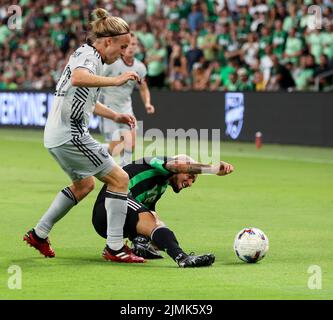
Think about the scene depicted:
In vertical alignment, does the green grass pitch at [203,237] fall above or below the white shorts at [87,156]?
below

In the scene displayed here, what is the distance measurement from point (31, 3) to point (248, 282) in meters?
28.1

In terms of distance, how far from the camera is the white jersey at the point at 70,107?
9.52m

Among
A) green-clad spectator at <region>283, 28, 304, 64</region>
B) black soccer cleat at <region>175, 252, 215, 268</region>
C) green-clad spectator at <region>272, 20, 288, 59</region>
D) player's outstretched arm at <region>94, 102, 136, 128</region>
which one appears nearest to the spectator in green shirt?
green-clad spectator at <region>272, 20, 288, 59</region>

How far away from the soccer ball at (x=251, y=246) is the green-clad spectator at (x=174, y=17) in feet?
66.1

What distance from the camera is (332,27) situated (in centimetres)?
2383

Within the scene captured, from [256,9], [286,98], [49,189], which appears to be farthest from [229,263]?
[256,9]

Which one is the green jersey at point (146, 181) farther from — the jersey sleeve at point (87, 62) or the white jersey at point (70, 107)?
the jersey sleeve at point (87, 62)

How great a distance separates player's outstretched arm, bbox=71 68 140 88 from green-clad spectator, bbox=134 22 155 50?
19880 mm

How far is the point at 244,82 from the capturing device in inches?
990

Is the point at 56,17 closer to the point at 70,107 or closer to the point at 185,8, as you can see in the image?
the point at 185,8

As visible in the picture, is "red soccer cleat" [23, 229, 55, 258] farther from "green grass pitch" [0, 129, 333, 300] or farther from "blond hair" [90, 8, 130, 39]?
"blond hair" [90, 8, 130, 39]

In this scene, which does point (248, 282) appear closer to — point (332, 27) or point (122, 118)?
point (122, 118)

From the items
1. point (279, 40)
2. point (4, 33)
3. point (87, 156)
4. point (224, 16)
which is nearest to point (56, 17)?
point (4, 33)

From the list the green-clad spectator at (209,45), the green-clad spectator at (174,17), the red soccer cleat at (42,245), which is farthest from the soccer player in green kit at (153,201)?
the green-clad spectator at (174,17)
